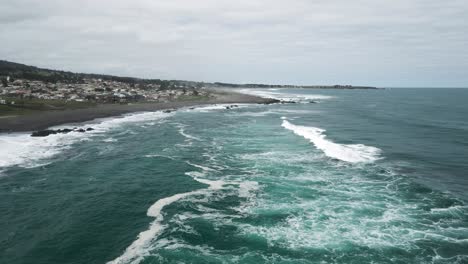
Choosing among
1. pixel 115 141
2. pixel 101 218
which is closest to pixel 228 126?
pixel 115 141

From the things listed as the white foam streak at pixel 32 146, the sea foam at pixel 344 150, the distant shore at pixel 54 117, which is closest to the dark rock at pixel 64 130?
the white foam streak at pixel 32 146

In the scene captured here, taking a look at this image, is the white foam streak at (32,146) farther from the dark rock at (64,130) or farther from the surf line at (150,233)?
the surf line at (150,233)

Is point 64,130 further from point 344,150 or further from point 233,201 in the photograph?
point 344,150

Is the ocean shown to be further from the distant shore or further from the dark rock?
the distant shore

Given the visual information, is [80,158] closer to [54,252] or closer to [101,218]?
[101,218]

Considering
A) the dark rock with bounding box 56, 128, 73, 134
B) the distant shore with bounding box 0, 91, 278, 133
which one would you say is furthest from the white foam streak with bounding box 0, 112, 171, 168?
the distant shore with bounding box 0, 91, 278, 133

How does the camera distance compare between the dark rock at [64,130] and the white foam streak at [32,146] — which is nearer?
the white foam streak at [32,146]
